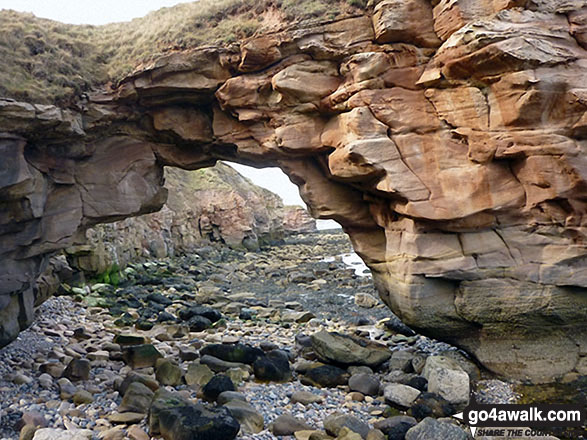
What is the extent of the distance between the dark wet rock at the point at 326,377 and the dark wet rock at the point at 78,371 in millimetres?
5722

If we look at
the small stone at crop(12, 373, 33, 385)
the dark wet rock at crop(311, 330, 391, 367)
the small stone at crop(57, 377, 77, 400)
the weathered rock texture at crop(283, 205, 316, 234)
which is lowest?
the small stone at crop(57, 377, 77, 400)

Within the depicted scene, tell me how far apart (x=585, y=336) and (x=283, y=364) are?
25.6 ft

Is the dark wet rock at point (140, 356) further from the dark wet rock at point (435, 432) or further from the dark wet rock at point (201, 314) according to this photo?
the dark wet rock at point (435, 432)

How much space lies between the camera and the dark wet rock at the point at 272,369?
462 inches

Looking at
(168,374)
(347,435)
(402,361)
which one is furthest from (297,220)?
(347,435)

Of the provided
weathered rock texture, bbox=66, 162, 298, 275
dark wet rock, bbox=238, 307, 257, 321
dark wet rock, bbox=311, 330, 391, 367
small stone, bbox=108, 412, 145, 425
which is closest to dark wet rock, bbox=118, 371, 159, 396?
small stone, bbox=108, 412, 145, 425

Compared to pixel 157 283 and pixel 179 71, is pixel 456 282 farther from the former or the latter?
pixel 157 283

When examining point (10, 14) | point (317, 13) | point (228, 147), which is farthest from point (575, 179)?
point (10, 14)

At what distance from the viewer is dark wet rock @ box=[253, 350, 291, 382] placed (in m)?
11.7

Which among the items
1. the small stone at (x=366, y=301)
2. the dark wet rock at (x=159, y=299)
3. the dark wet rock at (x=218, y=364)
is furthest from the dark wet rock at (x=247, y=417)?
the dark wet rock at (x=159, y=299)

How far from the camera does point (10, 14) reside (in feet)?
46.5

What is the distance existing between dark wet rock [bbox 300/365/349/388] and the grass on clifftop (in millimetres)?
9486

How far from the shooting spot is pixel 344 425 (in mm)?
8812

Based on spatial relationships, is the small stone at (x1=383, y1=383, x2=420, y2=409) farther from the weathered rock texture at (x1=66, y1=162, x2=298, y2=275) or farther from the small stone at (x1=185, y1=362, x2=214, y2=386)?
the weathered rock texture at (x1=66, y1=162, x2=298, y2=275)
